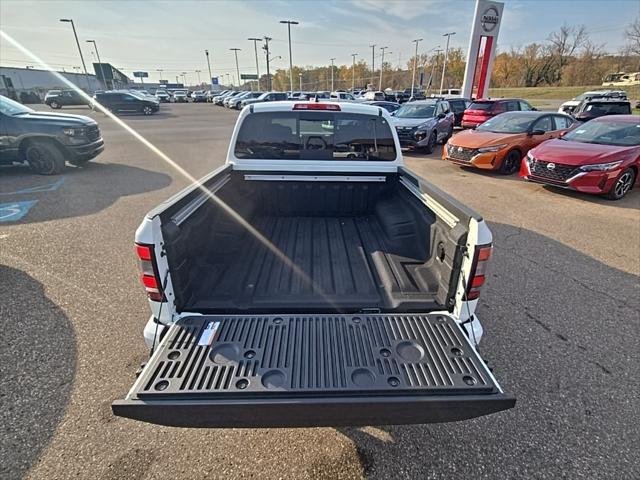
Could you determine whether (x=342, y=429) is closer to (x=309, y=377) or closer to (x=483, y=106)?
(x=309, y=377)

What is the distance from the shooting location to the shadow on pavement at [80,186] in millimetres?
6102

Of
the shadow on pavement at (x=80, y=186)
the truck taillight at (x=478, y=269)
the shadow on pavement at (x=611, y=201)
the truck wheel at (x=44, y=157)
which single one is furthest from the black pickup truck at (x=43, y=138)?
the shadow on pavement at (x=611, y=201)

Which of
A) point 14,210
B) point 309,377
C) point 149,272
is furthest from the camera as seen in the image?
point 14,210

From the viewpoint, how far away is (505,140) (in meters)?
8.82

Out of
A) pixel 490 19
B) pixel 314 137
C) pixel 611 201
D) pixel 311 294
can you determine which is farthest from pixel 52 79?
pixel 611 201

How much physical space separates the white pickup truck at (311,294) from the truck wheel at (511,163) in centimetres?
698

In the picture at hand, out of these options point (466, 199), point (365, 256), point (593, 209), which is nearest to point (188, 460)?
point (365, 256)

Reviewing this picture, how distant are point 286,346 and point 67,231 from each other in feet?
17.1

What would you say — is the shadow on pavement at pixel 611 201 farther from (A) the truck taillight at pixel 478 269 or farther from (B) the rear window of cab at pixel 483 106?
(B) the rear window of cab at pixel 483 106

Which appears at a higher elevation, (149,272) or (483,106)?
(483,106)

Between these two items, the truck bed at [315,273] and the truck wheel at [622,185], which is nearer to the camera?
the truck bed at [315,273]

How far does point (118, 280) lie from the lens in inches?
148

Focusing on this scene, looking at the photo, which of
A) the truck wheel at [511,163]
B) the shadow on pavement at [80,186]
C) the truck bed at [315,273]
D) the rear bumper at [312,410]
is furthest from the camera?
the truck wheel at [511,163]

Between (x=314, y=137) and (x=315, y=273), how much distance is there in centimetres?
175
